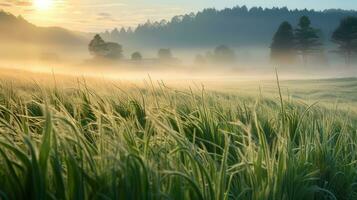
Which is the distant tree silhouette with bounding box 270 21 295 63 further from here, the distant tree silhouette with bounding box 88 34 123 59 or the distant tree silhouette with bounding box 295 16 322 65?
the distant tree silhouette with bounding box 88 34 123 59

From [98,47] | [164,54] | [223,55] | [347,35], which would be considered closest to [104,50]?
[98,47]

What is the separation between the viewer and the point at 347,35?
2749 inches

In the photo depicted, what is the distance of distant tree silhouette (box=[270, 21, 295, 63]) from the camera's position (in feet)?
246

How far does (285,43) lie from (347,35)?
28.5 ft

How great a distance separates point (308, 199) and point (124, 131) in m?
0.98

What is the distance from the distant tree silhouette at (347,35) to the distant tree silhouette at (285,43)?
621 centimetres

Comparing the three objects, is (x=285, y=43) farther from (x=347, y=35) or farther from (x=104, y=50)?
(x=104, y=50)

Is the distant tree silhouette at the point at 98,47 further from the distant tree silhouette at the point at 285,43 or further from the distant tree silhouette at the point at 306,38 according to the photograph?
the distant tree silhouette at the point at 306,38

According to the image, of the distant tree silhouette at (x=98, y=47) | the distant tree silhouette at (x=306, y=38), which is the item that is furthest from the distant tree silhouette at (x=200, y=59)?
the distant tree silhouette at (x=306, y=38)

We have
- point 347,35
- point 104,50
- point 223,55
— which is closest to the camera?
point 347,35

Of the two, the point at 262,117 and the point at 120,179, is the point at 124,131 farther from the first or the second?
the point at 262,117

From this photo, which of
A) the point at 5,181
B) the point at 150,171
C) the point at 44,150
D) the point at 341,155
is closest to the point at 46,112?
the point at 44,150

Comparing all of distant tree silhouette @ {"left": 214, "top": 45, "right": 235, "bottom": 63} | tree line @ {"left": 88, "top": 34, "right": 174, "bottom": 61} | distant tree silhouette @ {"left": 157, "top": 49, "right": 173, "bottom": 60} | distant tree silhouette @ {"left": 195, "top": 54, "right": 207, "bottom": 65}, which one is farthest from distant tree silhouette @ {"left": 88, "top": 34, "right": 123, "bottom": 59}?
distant tree silhouette @ {"left": 157, "top": 49, "right": 173, "bottom": 60}

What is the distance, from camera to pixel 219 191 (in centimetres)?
221
